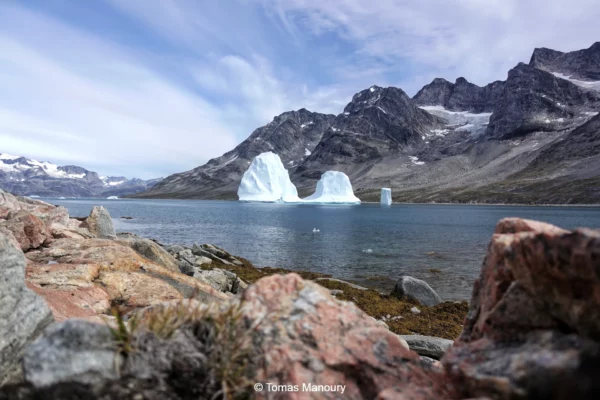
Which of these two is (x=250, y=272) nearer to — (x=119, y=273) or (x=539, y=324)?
(x=119, y=273)

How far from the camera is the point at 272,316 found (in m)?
4.86

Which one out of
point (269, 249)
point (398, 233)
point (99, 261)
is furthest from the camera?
point (398, 233)

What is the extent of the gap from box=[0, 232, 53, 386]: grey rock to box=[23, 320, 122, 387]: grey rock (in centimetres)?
222

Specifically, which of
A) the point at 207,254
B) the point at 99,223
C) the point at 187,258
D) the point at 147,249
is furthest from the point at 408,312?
the point at 99,223

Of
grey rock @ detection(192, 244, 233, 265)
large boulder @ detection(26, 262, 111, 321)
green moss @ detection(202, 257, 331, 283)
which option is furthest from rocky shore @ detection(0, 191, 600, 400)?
grey rock @ detection(192, 244, 233, 265)

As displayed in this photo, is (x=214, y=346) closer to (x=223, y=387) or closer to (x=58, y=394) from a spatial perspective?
(x=223, y=387)

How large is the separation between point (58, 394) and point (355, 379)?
3.40m

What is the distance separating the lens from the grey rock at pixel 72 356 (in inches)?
140

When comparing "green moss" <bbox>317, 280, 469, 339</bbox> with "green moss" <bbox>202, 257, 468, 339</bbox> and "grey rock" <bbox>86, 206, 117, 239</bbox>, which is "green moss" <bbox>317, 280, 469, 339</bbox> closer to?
"green moss" <bbox>202, 257, 468, 339</bbox>

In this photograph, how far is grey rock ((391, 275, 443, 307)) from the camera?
25.2 m

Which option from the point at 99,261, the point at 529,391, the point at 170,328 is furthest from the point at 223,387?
the point at 99,261

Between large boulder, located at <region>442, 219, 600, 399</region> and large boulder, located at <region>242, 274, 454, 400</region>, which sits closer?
large boulder, located at <region>442, 219, 600, 399</region>

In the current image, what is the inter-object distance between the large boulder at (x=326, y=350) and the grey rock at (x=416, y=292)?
2165cm

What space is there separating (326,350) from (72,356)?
2985 millimetres
